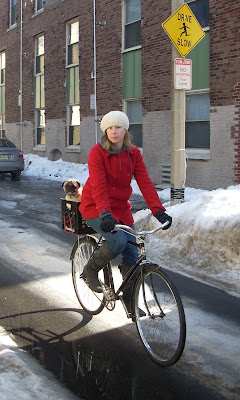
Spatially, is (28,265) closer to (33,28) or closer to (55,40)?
(55,40)

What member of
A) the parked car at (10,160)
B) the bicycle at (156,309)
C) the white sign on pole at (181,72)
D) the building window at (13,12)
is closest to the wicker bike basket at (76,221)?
the bicycle at (156,309)

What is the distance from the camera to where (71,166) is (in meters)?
20.1

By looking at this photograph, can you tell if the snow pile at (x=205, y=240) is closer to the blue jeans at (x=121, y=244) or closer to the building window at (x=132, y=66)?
the blue jeans at (x=121, y=244)

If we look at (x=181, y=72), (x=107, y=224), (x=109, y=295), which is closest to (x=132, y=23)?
(x=181, y=72)

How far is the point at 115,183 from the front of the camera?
4223mm

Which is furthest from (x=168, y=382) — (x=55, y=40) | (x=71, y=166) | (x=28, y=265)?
(x=55, y=40)

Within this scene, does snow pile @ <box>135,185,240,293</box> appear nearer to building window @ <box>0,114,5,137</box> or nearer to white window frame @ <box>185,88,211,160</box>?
white window frame @ <box>185,88,211,160</box>

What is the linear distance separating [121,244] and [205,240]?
311 centimetres

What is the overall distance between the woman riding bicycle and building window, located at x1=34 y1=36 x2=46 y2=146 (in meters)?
19.8

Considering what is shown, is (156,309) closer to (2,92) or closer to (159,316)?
(159,316)

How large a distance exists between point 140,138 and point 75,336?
1293 centimetres

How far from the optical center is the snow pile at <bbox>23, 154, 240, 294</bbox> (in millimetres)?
6324

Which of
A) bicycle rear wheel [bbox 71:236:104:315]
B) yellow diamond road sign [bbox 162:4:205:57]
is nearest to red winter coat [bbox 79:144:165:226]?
bicycle rear wheel [bbox 71:236:104:315]

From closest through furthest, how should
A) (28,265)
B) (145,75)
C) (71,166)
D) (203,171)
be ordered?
(28,265)
(203,171)
(145,75)
(71,166)
